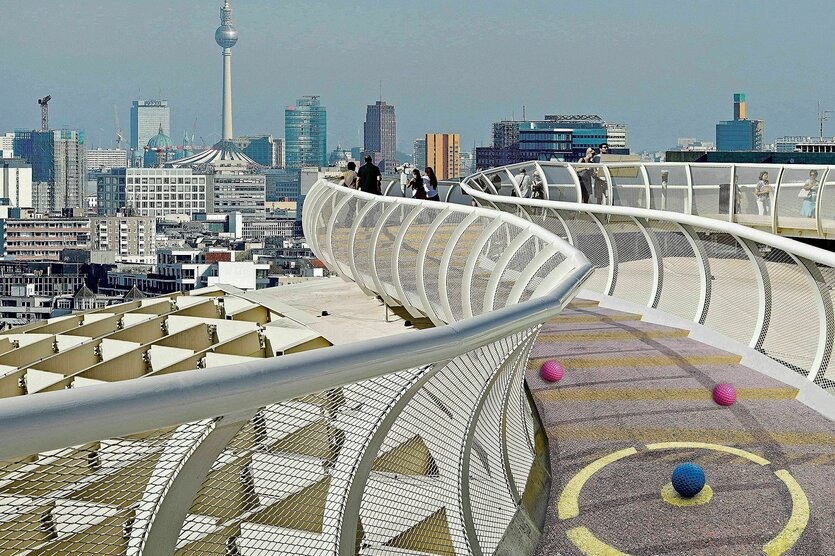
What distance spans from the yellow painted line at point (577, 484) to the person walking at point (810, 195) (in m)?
13.2

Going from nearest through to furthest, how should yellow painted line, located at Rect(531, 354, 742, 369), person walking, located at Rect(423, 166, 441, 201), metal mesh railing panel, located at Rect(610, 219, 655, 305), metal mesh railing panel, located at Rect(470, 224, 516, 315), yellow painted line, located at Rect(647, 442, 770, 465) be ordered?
1. yellow painted line, located at Rect(647, 442, 770, 465)
2. metal mesh railing panel, located at Rect(470, 224, 516, 315)
3. yellow painted line, located at Rect(531, 354, 742, 369)
4. metal mesh railing panel, located at Rect(610, 219, 655, 305)
5. person walking, located at Rect(423, 166, 441, 201)

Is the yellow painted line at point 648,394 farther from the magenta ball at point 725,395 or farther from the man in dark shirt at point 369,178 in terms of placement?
the man in dark shirt at point 369,178

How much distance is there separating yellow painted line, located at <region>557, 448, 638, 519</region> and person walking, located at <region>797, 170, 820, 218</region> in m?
13.2

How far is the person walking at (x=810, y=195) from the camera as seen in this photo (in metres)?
18.8

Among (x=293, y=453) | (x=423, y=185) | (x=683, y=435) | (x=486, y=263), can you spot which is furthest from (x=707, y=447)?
(x=423, y=185)

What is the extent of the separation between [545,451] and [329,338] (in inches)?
409

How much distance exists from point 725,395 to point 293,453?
5.87 metres

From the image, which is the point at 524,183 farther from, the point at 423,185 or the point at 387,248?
the point at 387,248

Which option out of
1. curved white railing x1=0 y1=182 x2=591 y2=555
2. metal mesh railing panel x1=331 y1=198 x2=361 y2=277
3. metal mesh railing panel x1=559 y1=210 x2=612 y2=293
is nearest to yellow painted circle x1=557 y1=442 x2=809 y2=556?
curved white railing x1=0 y1=182 x2=591 y2=555

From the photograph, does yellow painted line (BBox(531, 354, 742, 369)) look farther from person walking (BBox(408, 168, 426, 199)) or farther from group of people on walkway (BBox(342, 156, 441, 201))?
person walking (BBox(408, 168, 426, 199))

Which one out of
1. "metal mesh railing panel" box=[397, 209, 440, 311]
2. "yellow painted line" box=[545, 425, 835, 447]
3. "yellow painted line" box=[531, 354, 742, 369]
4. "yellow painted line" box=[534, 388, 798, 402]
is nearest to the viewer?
"yellow painted line" box=[545, 425, 835, 447]

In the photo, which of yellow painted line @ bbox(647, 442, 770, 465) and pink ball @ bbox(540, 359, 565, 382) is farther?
pink ball @ bbox(540, 359, 565, 382)

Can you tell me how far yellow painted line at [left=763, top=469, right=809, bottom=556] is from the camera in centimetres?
543

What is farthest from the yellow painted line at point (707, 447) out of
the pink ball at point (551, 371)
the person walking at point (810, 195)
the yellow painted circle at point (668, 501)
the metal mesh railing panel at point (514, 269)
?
the person walking at point (810, 195)
